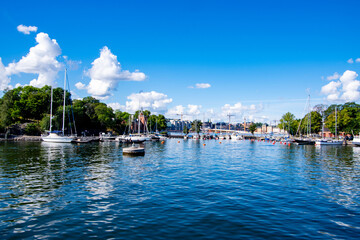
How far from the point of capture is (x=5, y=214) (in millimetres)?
15742

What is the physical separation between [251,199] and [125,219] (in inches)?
408

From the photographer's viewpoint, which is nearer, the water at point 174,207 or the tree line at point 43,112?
the water at point 174,207

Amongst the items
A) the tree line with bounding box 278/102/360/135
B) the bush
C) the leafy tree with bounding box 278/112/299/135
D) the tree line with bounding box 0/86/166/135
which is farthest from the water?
the leafy tree with bounding box 278/112/299/135

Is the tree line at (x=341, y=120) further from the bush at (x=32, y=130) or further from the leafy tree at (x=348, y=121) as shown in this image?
the bush at (x=32, y=130)

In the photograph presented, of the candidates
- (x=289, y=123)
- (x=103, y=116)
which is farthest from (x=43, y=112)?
(x=289, y=123)

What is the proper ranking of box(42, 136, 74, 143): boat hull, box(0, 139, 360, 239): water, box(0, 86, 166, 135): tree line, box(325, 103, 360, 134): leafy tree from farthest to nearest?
box(325, 103, 360, 134): leafy tree → box(0, 86, 166, 135): tree line → box(42, 136, 74, 143): boat hull → box(0, 139, 360, 239): water

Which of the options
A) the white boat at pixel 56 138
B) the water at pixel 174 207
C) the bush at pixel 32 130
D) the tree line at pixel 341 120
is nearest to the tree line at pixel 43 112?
the bush at pixel 32 130

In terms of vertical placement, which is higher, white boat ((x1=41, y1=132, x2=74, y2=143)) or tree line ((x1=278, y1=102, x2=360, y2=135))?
tree line ((x1=278, y1=102, x2=360, y2=135))

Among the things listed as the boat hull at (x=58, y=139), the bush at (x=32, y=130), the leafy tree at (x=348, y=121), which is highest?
the leafy tree at (x=348, y=121)

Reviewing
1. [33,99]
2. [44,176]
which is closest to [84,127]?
[33,99]

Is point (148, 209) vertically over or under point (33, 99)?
under

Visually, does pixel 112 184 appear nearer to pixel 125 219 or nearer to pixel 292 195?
pixel 125 219

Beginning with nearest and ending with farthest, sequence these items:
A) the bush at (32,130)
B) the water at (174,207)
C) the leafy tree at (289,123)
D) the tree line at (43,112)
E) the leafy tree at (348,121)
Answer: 1. the water at (174,207)
2. the tree line at (43,112)
3. the bush at (32,130)
4. the leafy tree at (348,121)
5. the leafy tree at (289,123)

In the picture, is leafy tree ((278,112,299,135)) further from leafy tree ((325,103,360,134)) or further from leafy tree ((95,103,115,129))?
leafy tree ((95,103,115,129))
